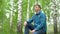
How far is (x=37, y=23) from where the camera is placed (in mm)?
3430

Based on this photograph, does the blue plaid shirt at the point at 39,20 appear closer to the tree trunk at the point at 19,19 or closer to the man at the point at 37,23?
the man at the point at 37,23

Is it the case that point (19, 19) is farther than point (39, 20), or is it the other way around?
point (19, 19)

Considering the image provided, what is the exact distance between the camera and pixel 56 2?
374 centimetres

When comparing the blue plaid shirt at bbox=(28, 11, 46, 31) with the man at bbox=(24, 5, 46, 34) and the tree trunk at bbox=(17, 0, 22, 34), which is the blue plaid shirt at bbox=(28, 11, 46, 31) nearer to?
the man at bbox=(24, 5, 46, 34)

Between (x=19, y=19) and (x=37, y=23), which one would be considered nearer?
(x=37, y=23)

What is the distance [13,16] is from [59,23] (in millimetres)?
960

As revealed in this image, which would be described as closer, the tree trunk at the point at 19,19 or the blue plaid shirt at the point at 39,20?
the blue plaid shirt at the point at 39,20

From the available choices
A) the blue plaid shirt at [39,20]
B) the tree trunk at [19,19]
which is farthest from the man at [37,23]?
the tree trunk at [19,19]

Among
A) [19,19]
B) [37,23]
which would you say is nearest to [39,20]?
[37,23]

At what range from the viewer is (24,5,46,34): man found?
10.6 feet

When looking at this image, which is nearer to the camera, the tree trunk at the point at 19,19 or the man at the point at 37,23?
the man at the point at 37,23

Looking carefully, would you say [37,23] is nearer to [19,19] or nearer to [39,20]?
[39,20]

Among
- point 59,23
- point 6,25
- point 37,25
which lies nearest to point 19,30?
point 6,25

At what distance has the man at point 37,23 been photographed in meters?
3.25
